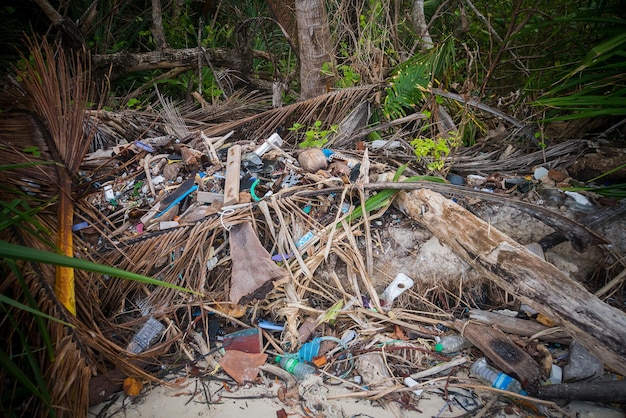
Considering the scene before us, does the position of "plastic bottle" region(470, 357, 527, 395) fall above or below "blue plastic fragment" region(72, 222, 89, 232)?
below

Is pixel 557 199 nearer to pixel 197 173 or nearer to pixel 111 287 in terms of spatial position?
pixel 197 173

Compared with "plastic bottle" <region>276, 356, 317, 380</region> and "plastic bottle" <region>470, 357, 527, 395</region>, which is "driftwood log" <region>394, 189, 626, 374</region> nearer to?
"plastic bottle" <region>470, 357, 527, 395</region>

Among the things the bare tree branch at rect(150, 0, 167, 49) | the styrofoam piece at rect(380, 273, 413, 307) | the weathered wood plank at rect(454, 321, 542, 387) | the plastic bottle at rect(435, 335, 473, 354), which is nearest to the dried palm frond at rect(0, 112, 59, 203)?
the styrofoam piece at rect(380, 273, 413, 307)

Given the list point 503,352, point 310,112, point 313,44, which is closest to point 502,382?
point 503,352

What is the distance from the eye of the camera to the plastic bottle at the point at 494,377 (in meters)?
1.94

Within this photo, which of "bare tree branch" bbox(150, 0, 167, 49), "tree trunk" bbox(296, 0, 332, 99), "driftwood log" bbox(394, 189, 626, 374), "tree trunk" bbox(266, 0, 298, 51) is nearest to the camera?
"driftwood log" bbox(394, 189, 626, 374)

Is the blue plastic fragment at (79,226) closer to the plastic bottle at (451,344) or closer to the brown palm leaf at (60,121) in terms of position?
the brown palm leaf at (60,121)

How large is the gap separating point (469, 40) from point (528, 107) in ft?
3.41

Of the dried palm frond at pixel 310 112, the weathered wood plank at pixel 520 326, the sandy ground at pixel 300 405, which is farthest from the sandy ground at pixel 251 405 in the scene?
the dried palm frond at pixel 310 112

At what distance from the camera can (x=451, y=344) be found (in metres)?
2.27

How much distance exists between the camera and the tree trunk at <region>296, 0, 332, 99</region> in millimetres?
3375

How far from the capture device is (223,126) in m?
3.38

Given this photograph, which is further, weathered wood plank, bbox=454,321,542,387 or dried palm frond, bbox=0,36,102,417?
weathered wood plank, bbox=454,321,542,387

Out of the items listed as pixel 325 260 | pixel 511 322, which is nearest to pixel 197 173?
pixel 325 260
